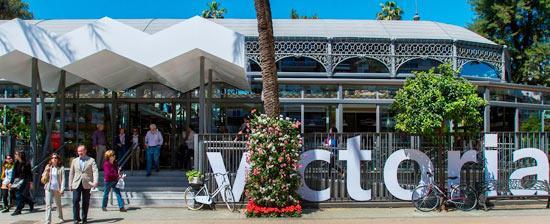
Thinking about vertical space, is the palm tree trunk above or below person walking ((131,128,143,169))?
above

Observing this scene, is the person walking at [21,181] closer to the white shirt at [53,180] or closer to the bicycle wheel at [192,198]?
the white shirt at [53,180]

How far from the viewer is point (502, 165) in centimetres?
1438

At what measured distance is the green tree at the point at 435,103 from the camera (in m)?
13.2

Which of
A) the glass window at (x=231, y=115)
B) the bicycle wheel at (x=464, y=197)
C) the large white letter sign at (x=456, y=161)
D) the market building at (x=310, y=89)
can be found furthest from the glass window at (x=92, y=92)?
the bicycle wheel at (x=464, y=197)

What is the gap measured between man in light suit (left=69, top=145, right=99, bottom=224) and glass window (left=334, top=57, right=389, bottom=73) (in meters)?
10.4

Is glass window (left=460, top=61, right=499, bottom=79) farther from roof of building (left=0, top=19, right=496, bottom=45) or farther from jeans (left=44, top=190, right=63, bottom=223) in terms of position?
jeans (left=44, top=190, right=63, bottom=223)

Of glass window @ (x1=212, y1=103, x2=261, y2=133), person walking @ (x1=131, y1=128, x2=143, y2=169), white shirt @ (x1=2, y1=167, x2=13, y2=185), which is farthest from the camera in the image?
glass window @ (x1=212, y1=103, x2=261, y2=133)

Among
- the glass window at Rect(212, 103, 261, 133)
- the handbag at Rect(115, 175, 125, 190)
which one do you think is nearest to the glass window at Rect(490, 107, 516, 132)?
the glass window at Rect(212, 103, 261, 133)

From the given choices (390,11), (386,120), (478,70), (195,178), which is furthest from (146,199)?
(390,11)

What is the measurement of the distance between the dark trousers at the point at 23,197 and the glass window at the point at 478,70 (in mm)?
14282

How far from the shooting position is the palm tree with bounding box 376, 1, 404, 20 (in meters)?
52.7

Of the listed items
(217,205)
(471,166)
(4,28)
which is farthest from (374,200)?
(4,28)

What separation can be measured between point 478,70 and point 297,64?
6.50 m

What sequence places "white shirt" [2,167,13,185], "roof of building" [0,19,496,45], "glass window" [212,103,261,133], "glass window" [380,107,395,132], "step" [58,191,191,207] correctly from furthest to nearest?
"roof of building" [0,19,496,45]
"glass window" [212,103,261,133]
"glass window" [380,107,395,132]
"step" [58,191,191,207]
"white shirt" [2,167,13,185]
